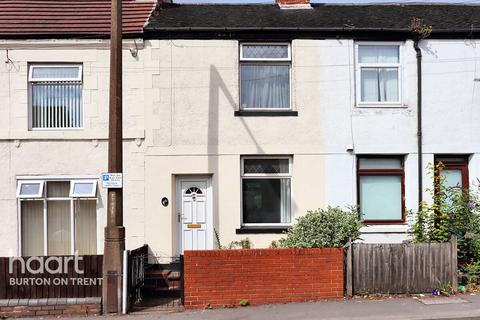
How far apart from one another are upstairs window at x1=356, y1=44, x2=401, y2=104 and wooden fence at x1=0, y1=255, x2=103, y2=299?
667 centimetres

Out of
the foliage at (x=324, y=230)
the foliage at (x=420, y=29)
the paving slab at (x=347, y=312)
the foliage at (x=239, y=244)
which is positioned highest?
the foliage at (x=420, y=29)

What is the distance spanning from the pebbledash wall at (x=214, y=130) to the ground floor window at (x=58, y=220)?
0.75ft

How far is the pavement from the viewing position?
862cm

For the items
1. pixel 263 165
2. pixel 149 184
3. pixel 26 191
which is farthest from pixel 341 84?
pixel 26 191

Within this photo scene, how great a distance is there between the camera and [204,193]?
39.2ft

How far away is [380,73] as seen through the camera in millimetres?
12148

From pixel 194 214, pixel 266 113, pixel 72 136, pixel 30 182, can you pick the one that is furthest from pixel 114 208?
pixel 266 113

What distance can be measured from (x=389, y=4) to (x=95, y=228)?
877 cm

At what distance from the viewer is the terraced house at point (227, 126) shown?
1165 centimetres

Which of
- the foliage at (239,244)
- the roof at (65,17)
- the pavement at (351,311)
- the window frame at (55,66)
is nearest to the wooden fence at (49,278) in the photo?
the pavement at (351,311)

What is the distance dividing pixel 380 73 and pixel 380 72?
22 mm

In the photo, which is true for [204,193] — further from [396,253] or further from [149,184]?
[396,253]

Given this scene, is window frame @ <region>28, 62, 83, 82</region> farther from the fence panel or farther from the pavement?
the pavement

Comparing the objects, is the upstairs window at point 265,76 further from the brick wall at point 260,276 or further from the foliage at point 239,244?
the brick wall at point 260,276
